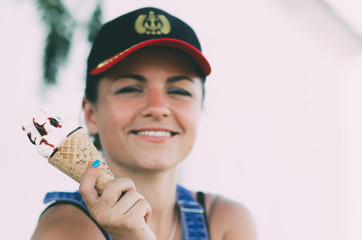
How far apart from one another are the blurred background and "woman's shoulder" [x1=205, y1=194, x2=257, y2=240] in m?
1.81

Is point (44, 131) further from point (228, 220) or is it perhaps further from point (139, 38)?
point (228, 220)

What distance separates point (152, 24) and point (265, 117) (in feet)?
17.8

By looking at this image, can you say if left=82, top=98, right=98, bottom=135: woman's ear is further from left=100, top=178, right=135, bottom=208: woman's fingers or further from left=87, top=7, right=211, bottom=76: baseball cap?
left=100, top=178, right=135, bottom=208: woman's fingers

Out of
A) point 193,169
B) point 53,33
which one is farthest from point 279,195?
point 53,33

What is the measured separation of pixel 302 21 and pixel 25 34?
14.9 ft

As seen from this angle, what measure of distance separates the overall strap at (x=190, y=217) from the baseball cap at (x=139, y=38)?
664mm

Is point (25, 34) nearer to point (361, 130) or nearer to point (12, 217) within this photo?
point (12, 217)

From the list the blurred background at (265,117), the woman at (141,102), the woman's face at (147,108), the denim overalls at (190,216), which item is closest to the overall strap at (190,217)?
the denim overalls at (190,216)

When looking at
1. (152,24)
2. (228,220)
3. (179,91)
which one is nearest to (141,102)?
(179,91)

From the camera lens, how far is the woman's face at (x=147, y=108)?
161 cm

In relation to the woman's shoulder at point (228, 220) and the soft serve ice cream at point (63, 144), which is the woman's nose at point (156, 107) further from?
the woman's shoulder at point (228, 220)

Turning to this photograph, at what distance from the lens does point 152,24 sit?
5.45ft

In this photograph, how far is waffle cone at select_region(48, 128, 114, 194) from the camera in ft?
3.77

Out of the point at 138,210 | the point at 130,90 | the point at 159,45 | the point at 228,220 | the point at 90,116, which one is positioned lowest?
the point at 228,220
